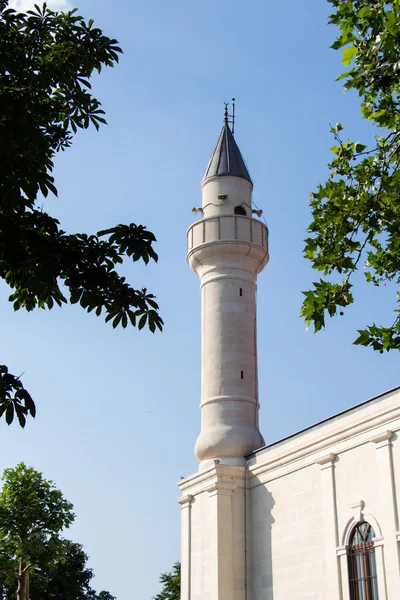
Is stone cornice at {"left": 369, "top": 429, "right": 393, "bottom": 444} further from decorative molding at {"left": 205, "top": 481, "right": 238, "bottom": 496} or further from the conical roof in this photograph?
the conical roof

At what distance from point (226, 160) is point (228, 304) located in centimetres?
679

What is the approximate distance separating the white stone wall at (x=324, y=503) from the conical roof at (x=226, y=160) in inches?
471

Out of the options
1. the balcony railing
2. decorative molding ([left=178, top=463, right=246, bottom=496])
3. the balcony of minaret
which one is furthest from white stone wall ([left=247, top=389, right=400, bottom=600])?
the balcony railing

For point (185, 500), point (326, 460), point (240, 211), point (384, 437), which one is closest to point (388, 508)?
point (384, 437)

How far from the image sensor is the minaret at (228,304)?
104 ft

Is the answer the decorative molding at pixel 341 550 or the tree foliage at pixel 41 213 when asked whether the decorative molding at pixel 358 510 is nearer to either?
the decorative molding at pixel 341 550

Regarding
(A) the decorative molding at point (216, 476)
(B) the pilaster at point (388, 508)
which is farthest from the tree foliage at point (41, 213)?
(A) the decorative molding at point (216, 476)

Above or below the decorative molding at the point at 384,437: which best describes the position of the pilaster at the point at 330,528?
below

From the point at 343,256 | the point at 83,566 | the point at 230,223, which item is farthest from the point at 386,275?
the point at 83,566

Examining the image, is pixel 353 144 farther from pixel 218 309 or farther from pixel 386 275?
pixel 218 309

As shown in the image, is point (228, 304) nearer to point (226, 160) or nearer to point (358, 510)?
point (226, 160)

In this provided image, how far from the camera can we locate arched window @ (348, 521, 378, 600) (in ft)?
79.7

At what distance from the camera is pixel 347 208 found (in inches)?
433

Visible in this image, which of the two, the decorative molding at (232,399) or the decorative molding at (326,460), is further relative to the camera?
the decorative molding at (232,399)
